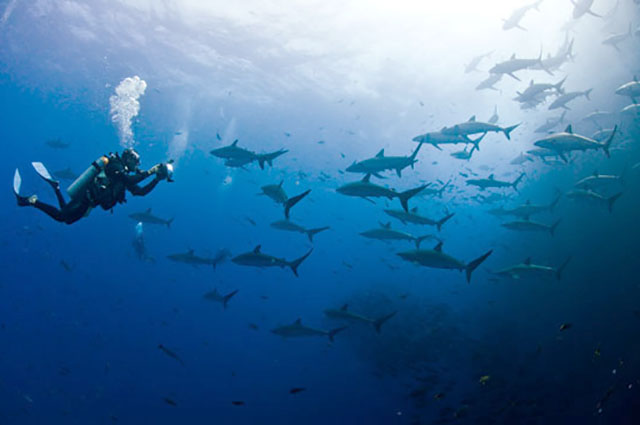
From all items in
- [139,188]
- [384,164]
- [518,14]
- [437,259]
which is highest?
[518,14]

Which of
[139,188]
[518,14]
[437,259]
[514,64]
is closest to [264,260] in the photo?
[139,188]

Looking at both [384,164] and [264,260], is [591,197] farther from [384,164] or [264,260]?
[264,260]

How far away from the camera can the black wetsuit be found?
209 inches

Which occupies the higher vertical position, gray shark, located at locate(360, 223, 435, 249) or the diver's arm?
the diver's arm

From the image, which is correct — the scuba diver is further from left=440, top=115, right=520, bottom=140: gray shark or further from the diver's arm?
left=440, top=115, right=520, bottom=140: gray shark

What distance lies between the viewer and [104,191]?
5.29m

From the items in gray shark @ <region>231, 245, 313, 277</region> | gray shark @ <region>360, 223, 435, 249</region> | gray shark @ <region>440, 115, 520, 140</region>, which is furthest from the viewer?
gray shark @ <region>360, 223, 435, 249</region>

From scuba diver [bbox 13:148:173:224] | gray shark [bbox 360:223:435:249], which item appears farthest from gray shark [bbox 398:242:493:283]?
scuba diver [bbox 13:148:173:224]

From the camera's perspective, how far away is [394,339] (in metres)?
14.8

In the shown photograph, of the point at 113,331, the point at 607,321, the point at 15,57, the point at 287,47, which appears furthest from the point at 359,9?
the point at 15,57

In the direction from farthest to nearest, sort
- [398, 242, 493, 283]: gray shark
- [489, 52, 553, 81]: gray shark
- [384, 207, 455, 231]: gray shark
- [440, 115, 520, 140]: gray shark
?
[489, 52, 553, 81]: gray shark < [384, 207, 455, 231]: gray shark < [440, 115, 520, 140]: gray shark < [398, 242, 493, 283]: gray shark

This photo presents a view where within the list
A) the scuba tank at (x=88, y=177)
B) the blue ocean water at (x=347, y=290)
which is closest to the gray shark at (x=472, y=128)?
the blue ocean water at (x=347, y=290)

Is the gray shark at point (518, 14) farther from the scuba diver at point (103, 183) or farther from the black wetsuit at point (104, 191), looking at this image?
the black wetsuit at point (104, 191)

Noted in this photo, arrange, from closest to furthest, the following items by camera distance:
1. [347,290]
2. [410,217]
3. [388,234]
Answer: [410,217] < [388,234] < [347,290]
